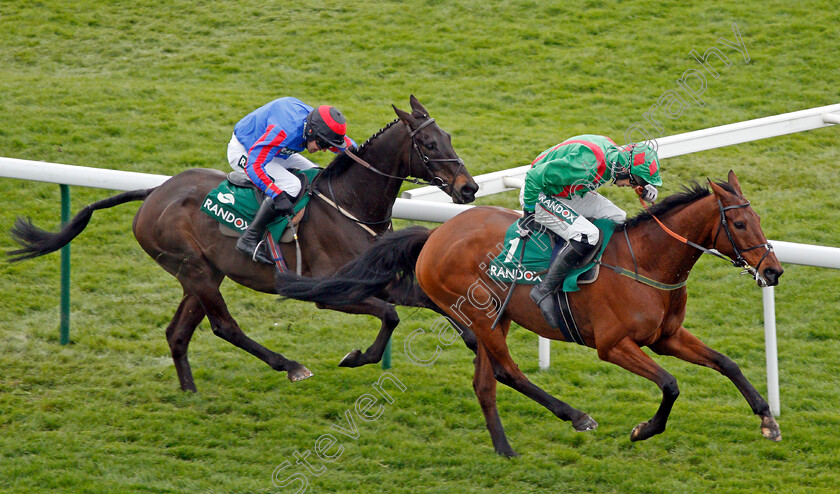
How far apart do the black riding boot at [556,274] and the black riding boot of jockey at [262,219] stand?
5.10 feet

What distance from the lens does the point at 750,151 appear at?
9.41m

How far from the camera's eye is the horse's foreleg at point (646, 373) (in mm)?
4223

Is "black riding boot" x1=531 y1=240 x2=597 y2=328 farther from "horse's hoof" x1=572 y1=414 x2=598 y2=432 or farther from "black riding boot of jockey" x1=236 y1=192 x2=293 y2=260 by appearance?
"black riding boot of jockey" x1=236 y1=192 x2=293 y2=260

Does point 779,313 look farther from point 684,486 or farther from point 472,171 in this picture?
point 472,171

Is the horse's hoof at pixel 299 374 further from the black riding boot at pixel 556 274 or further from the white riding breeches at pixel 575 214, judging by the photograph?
the white riding breeches at pixel 575 214

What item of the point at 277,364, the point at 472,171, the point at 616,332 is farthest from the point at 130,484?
the point at 472,171

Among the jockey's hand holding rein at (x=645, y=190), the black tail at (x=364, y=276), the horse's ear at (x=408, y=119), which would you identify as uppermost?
the jockey's hand holding rein at (x=645, y=190)

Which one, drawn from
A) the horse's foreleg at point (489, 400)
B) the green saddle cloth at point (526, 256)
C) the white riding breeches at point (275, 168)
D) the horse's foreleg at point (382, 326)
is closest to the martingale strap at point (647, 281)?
the green saddle cloth at point (526, 256)

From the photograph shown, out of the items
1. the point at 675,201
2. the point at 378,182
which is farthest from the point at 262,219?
the point at 675,201

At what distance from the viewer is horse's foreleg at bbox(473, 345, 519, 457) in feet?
15.5

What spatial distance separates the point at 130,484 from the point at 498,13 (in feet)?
33.3

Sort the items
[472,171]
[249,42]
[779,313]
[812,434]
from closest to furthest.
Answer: [812,434]
[779,313]
[472,171]
[249,42]

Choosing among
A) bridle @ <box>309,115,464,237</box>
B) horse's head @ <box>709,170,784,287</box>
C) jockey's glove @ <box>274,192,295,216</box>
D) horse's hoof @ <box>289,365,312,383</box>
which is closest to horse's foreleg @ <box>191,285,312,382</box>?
horse's hoof @ <box>289,365,312,383</box>

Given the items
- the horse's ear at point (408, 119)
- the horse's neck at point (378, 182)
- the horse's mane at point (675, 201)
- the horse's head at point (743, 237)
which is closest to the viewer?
the horse's head at point (743, 237)
